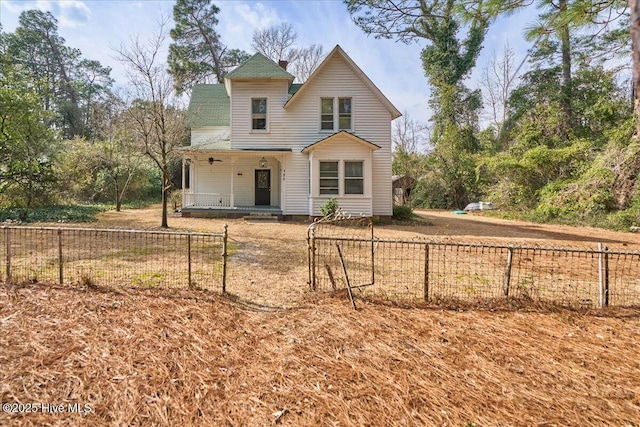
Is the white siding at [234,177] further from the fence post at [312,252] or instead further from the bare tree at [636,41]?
the bare tree at [636,41]

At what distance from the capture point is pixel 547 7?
5.17 meters

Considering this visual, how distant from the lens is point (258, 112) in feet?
50.0

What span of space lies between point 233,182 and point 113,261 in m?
9.93

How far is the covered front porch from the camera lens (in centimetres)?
1536

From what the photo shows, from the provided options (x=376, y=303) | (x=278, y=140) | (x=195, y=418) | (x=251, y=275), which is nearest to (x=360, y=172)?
(x=278, y=140)

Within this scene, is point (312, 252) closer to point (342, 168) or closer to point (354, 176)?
point (342, 168)

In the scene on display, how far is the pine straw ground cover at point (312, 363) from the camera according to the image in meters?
2.23

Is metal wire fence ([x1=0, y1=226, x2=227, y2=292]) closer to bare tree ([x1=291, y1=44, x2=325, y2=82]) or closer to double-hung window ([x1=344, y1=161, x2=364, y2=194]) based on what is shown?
double-hung window ([x1=344, y1=161, x2=364, y2=194])

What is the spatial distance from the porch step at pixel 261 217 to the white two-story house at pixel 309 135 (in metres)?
0.25

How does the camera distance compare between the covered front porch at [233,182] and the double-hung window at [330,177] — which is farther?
the covered front porch at [233,182]

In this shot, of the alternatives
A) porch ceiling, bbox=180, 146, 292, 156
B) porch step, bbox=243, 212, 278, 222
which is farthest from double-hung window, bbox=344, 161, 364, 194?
porch step, bbox=243, 212, 278, 222

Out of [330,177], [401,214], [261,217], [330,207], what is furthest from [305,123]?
[401,214]

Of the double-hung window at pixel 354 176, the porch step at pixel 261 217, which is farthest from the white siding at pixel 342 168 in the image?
the porch step at pixel 261 217

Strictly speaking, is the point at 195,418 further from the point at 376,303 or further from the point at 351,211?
the point at 351,211
